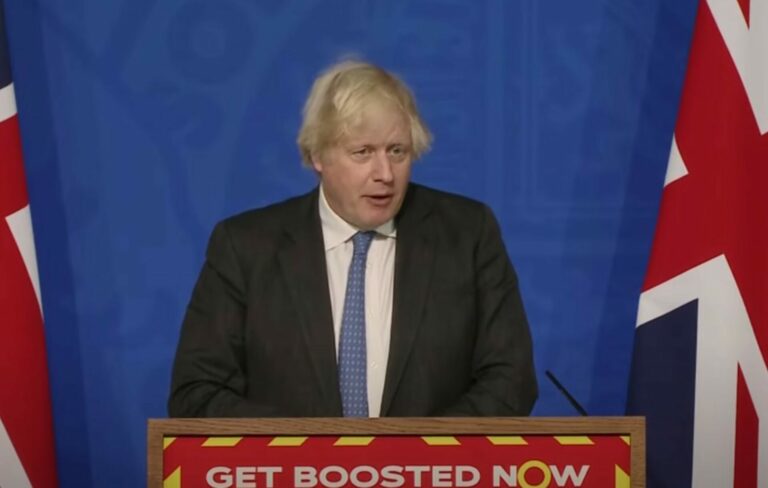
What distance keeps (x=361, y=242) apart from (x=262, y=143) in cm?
105

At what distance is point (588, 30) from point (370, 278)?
1342 millimetres

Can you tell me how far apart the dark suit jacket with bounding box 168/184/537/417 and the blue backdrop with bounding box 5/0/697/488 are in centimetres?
95

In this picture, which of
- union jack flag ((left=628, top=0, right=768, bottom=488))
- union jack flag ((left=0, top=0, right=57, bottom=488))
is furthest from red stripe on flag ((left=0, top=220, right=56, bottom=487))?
union jack flag ((left=628, top=0, right=768, bottom=488))

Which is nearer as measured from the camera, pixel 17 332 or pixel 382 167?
pixel 382 167

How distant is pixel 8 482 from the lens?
3.06m

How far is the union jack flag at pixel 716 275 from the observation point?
3.04 metres

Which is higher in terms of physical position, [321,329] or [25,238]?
[25,238]

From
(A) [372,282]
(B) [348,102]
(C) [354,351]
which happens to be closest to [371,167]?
(B) [348,102]

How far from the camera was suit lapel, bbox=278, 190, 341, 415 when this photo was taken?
239 cm

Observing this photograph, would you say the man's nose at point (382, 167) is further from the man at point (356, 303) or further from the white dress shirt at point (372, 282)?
the white dress shirt at point (372, 282)

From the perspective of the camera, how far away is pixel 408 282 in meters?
2.47

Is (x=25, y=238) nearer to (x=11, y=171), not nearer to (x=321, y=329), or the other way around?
(x=11, y=171)

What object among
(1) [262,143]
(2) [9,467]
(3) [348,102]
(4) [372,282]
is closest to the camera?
(3) [348,102]

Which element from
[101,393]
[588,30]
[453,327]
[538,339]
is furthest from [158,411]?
[588,30]
